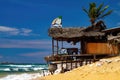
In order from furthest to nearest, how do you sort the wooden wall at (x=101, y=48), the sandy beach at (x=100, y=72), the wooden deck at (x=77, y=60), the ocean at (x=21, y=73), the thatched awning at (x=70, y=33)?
the ocean at (x=21, y=73), the thatched awning at (x=70, y=33), the wooden wall at (x=101, y=48), the wooden deck at (x=77, y=60), the sandy beach at (x=100, y=72)

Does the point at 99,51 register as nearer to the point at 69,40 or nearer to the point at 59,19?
the point at 69,40

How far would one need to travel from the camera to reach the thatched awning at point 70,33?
31.5 m

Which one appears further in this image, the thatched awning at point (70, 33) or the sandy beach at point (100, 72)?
the thatched awning at point (70, 33)

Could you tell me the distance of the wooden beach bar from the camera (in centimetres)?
3023

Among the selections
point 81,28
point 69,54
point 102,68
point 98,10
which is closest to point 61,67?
point 69,54

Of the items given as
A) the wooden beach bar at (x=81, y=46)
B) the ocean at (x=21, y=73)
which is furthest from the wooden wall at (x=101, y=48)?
the ocean at (x=21, y=73)

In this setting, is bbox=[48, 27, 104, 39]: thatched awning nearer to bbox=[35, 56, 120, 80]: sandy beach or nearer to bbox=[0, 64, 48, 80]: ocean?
bbox=[0, 64, 48, 80]: ocean

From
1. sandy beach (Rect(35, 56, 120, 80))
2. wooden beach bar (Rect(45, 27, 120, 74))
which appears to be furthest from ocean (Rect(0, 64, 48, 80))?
sandy beach (Rect(35, 56, 120, 80))

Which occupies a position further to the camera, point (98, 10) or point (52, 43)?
point (98, 10)

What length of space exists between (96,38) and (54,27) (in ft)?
13.9

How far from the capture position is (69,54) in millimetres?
32562

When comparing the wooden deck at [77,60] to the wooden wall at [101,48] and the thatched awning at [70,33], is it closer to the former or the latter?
the wooden wall at [101,48]

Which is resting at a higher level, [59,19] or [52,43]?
[59,19]

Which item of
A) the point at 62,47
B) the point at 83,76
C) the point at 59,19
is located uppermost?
the point at 59,19
